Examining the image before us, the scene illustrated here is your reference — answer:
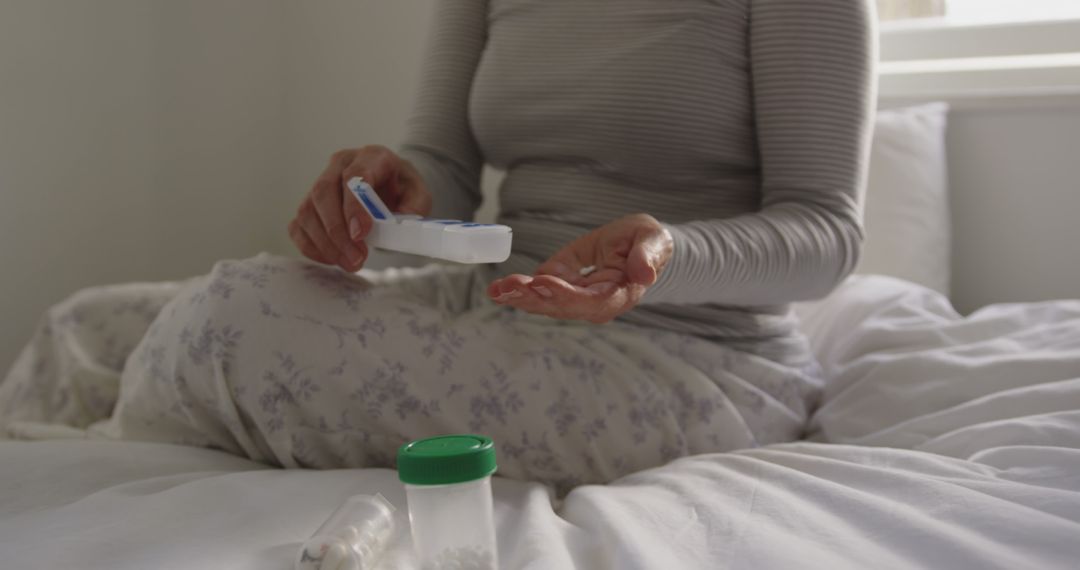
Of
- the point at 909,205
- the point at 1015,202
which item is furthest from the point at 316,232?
the point at 1015,202

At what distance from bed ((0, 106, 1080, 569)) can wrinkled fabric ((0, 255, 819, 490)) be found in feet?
0.11

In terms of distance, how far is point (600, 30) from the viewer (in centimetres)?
88

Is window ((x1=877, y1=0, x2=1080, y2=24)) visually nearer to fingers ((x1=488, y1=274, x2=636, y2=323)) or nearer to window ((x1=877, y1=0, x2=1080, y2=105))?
window ((x1=877, y1=0, x2=1080, y2=105))

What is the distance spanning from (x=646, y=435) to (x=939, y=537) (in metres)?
0.28

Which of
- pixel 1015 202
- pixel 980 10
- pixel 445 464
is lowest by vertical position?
pixel 1015 202

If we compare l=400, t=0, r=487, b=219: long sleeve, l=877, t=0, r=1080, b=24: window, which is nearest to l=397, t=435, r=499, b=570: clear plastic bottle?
l=400, t=0, r=487, b=219: long sleeve

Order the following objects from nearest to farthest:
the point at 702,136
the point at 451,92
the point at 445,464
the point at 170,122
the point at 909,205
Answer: the point at 445,464, the point at 702,136, the point at 451,92, the point at 909,205, the point at 170,122

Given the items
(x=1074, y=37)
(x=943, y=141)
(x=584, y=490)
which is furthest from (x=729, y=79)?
(x=1074, y=37)

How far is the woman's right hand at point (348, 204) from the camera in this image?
766mm

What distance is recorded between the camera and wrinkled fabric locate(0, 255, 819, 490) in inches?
28.1

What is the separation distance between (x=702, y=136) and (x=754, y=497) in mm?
344

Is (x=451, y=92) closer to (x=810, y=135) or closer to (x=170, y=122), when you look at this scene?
(x=810, y=135)

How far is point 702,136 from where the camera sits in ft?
2.76

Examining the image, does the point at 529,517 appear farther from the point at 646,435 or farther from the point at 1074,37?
the point at 1074,37
